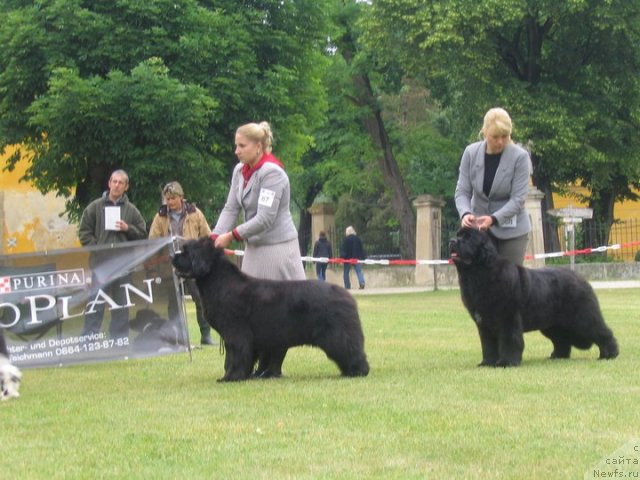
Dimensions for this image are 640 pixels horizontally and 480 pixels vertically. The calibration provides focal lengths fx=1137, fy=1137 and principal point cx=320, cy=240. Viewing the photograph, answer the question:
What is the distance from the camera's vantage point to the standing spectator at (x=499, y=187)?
9648mm

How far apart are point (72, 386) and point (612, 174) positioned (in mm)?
33115

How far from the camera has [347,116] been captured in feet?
132

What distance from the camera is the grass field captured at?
19.0 ft

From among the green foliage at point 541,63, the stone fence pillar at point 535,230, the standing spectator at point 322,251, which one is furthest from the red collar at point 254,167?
the green foliage at point 541,63

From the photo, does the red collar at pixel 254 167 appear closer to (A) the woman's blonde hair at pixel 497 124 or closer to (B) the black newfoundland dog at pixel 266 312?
(B) the black newfoundland dog at pixel 266 312

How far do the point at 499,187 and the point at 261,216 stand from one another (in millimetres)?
2124

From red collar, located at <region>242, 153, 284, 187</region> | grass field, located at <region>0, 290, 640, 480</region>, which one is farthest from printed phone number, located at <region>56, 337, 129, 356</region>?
red collar, located at <region>242, 153, 284, 187</region>

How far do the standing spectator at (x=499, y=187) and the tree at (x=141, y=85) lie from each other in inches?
484

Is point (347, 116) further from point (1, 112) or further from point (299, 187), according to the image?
point (1, 112)

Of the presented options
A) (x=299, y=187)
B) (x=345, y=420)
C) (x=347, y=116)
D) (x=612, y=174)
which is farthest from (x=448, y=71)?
(x=345, y=420)

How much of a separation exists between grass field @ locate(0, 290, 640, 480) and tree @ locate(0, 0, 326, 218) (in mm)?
11272

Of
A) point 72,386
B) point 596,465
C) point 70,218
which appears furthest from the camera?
point 70,218

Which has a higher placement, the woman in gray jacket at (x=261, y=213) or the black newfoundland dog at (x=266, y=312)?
the woman in gray jacket at (x=261, y=213)

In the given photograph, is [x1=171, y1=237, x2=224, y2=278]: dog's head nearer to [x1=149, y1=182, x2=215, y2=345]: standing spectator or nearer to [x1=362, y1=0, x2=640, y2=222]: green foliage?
[x1=149, y1=182, x2=215, y2=345]: standing spectator
